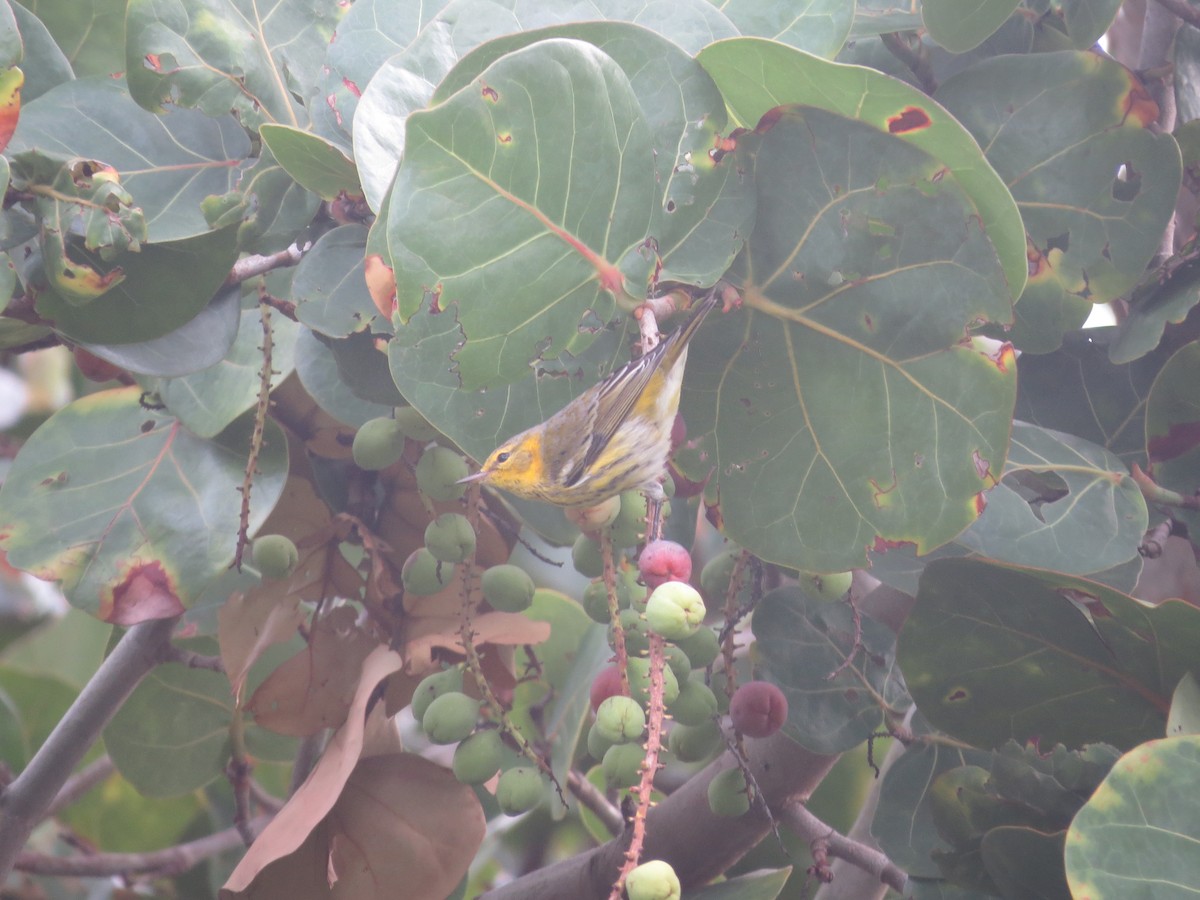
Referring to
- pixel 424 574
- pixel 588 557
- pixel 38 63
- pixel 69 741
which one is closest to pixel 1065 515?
pixel 588 557

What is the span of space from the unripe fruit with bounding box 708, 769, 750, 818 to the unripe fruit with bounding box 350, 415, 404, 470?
653 mm

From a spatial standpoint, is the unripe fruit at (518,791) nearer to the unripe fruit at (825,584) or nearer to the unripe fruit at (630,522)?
the unripe fruit at (630,522)

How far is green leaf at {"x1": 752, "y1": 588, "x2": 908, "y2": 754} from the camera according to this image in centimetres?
150

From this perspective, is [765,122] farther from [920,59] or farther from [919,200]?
[920,59]

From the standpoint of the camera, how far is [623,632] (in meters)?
1.21

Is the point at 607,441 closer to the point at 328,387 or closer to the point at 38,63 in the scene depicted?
the point at 328,387

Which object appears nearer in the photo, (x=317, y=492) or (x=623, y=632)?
(x=623, y=632)

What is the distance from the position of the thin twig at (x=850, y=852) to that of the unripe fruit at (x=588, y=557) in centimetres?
47

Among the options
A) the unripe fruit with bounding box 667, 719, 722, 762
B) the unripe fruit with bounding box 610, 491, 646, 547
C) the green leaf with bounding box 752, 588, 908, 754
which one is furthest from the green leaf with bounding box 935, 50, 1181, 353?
the unripe fruit with bounding box 667, 719, 722, 762

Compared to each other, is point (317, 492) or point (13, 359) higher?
point (317, 492)

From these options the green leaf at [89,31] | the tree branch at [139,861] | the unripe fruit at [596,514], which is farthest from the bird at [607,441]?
the green leaf at [89,31]

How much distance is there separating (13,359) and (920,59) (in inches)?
104

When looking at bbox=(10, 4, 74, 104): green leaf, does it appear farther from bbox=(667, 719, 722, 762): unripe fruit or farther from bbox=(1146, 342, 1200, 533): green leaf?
bbox=(1146, 342, 1200, 533): green leaf

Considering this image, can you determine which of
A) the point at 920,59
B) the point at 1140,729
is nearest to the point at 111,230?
the point at 920,59
